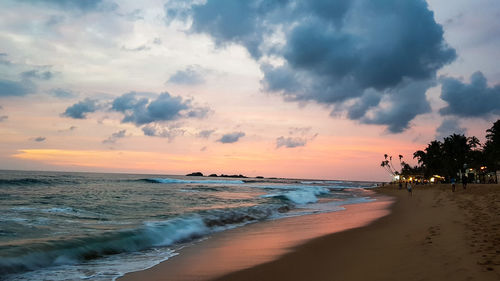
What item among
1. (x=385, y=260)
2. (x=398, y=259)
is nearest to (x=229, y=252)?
(x=385, y=260)

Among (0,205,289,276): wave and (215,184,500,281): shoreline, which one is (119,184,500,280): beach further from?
(0,205,289,276): wave

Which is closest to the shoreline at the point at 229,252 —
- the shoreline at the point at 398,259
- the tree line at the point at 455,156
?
the shoreline at the point at 398,259

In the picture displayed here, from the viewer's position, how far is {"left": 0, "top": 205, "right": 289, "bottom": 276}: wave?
23.0 ft

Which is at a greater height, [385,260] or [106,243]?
[385,260]

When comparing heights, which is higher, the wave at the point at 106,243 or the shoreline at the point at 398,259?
the shoreline at the point at 398,259

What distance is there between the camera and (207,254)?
791 centimetres

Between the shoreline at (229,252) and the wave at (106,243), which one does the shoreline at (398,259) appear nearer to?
the shoreline at (229,252)

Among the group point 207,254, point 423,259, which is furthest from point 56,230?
point 423,259

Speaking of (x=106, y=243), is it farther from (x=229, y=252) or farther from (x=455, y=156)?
(x=455, y=156)

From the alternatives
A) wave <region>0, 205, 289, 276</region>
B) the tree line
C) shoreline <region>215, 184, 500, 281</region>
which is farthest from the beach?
the tree line

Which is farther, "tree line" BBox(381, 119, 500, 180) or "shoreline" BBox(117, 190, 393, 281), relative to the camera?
"tree line" BBox(381, 119, 500, 180)

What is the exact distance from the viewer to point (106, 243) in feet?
28.6

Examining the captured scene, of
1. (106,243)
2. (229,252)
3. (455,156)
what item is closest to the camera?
(229,252)

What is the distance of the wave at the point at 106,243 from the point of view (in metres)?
7.01
